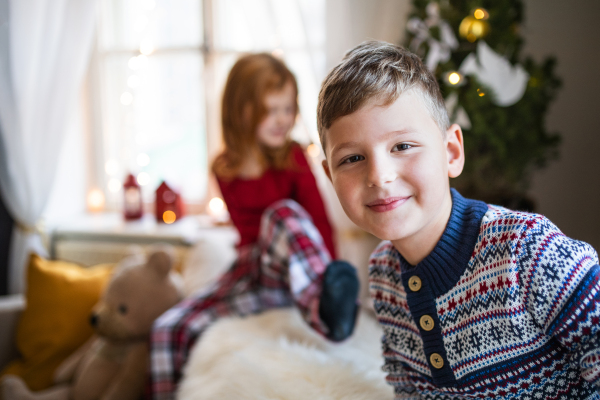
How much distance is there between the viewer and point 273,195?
1.72 metres

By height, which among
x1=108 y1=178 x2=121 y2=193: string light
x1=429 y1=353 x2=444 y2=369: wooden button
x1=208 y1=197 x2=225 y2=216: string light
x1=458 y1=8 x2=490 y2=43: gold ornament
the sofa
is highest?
x1=458 y1=8 x2=490 y2=43: gold ornament

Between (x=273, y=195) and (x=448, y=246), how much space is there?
104 centimetres

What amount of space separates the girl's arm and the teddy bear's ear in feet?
1.76

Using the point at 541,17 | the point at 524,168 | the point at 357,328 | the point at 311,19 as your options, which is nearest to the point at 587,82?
the point at 541,17

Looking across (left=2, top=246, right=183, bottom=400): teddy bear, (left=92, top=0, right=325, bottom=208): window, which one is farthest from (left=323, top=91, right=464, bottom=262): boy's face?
(left=92, top=0, right=325, bottom=208): window

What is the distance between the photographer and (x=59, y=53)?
1.81 m

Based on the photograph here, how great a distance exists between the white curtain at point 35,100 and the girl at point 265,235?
0.70 metres

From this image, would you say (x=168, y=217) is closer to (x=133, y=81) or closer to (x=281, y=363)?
(x=133, y=81)

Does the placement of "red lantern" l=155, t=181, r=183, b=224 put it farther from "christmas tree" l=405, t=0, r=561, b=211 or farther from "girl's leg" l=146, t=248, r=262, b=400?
"christmas tree" l=405, t=0, r=561, b=211

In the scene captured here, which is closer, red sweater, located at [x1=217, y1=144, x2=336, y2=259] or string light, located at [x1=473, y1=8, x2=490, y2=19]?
string light, located at [x1=473, y1=8, x2=490, y2=19]

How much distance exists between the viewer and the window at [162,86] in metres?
2.32

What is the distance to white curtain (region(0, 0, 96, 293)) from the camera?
5.33 feet

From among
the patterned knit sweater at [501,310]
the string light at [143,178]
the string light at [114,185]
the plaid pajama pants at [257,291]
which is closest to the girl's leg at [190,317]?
the plaid pajama pants at [257,291]

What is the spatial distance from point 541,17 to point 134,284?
6.21ft
